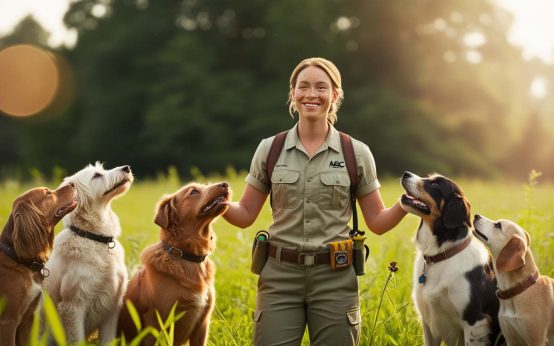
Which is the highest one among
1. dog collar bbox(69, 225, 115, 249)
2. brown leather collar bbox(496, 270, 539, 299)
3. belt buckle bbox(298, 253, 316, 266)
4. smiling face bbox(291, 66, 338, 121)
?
smiling face bbox(291, 66, 338, 121)

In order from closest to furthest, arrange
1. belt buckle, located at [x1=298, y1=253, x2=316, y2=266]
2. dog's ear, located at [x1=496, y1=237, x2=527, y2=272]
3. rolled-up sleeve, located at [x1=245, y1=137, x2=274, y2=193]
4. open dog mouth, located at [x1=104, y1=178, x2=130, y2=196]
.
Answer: dog's ear, located at [x1=496, y1=237, x2=527, y2=272] → belt buckle, located at [x1=298, y1=253, x2=316, y2=266] → rolled-up sleeve, located at [x1=245, y1=137, x2=274, y2=193] → open dog mouth, located at [x1=104, y1=178, x2=130, y2=196]

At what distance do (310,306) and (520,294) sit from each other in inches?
57.9

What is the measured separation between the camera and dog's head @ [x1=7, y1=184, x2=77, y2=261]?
3.92 metres

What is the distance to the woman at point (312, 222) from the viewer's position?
4301 millimetres

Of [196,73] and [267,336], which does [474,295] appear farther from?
[196,73]

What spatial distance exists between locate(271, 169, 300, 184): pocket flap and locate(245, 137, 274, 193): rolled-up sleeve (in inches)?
7.1

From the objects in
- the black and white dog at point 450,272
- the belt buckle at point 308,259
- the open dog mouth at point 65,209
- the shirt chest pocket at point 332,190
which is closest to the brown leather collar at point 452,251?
the black and white dog at point 450,272

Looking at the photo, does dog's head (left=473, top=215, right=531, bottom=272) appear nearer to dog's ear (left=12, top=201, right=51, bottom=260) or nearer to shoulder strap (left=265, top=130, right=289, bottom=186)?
shoulder strap (left=265, top=130, right=289, bottom=186)

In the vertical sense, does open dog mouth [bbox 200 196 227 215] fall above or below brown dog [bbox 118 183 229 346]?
above

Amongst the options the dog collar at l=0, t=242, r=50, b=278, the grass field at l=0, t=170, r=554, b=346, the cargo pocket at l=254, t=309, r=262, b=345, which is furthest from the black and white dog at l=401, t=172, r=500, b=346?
the dog collar at l=0, t=242, r=50, b=278

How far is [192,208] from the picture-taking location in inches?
178

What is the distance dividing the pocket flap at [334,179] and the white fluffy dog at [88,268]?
1751 millimetres

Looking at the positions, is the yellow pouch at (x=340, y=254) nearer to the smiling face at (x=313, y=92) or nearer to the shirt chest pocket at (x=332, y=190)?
the shirt chest pocket at (x=332, y=190)

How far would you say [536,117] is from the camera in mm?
36844
